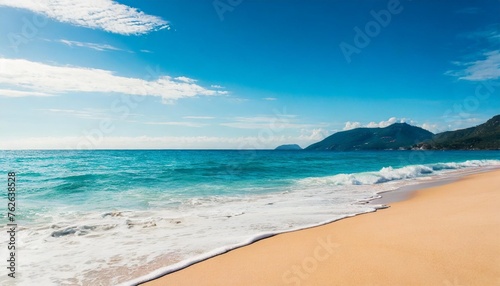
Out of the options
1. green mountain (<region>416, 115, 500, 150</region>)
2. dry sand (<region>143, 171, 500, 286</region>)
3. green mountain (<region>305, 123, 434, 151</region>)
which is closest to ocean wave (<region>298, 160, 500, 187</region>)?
dry sand (<region>143, 171, 500, 286</region>)

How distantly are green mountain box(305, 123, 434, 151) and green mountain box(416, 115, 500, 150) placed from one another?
13.4 meters

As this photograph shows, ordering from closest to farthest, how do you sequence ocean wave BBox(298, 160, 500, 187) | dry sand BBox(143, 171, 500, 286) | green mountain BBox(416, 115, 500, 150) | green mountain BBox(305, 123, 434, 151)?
dry sand BBox(143, 171, 500, 286)
ocean wave BBox(298, 160, 500, 187)
green mountain BBox(416, 115, 500, 150)
green mountain BBox(305, 123, 434, 151)

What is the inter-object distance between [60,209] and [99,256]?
7484mm

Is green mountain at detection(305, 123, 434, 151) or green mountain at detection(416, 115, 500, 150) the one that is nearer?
green mountain at detection(416, 115, 500, 150)

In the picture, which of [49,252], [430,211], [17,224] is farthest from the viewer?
[17,224]

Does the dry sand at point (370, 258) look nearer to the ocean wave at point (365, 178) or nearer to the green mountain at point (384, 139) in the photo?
the ocean wave at point (365, 178)

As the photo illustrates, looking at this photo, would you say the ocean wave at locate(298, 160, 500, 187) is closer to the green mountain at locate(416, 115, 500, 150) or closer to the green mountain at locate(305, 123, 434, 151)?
the green mountain at locate(416, 115, 500, 150)

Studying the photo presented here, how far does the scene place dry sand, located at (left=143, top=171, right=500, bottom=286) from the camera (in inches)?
162

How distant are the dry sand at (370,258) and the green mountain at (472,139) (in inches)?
5830

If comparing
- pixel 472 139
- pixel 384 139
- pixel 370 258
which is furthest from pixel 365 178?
pixel 384 139

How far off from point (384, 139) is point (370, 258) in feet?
635

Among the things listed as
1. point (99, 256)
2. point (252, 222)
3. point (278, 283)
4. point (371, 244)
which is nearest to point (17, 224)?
point (99, 256)

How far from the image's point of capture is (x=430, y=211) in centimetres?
838

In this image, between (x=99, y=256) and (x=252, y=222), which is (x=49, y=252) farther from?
(x=252, y=222)
